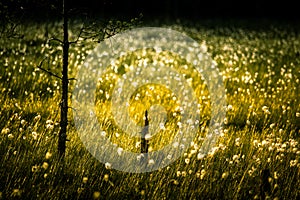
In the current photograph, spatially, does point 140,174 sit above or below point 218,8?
below

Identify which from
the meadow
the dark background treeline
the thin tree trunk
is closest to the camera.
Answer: the meadow

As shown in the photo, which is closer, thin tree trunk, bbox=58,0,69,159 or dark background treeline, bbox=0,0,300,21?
thin tree trunk, bbox=58,0,69,159

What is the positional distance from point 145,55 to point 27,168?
28.9ft

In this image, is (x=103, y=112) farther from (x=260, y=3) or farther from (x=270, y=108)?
(x=260, y=3)

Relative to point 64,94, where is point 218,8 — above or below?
above

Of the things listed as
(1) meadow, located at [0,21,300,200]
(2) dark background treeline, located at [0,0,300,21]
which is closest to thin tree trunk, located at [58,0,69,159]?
(1) meadow, located at [0,21,300,200]

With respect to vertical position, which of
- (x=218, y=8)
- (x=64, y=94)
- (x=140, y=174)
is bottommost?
(x=140, y=174)

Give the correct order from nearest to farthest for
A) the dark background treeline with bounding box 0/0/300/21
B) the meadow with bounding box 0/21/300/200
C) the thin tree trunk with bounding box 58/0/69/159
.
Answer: the meadow with bounding box 0/21/300/200
the thin tree trunk with bounding box 58/0/69/159
the dark background treeline with bounding box 0/0/300/21

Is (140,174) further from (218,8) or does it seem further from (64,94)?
(218,8)

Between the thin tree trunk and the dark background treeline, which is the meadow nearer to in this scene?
the thin tree trunk

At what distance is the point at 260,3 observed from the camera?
1781 inches

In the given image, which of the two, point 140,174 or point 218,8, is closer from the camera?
point 140,174

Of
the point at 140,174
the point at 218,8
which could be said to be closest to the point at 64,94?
the point at 140,174

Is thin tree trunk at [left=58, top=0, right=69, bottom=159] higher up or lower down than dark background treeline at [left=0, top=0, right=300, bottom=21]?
lower down
